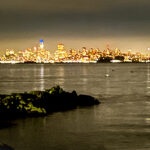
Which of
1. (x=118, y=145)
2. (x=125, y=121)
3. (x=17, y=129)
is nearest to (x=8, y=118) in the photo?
(x=17, y=129)

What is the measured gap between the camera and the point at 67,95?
28469mm

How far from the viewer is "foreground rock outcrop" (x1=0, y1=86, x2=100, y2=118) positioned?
74.0 feet

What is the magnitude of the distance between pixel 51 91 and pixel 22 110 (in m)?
5.86

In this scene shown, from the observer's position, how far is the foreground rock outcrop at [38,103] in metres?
22.5

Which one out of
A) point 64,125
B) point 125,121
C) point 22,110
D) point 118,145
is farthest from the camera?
point 22,110

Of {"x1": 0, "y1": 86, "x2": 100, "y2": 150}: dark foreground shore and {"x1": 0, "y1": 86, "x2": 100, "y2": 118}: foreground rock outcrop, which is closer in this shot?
{"x1": 0, "y1": 86, "x2": 100, "y2": 150}: dark foreground shore

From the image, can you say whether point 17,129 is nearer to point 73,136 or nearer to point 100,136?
point 73,136

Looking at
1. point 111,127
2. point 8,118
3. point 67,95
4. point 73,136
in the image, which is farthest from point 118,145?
point 67,95

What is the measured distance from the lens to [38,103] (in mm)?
24047

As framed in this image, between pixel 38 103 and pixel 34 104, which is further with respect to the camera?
pixel 38 103

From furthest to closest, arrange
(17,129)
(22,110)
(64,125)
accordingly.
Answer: (22,110) < (64,125) < (17,129)

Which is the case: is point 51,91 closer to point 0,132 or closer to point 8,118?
point 8,118

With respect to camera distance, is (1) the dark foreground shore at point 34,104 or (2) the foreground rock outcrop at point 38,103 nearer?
(1) the dark foreground shore at point 34,104

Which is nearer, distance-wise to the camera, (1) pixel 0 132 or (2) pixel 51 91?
(1) pixel 0 132
